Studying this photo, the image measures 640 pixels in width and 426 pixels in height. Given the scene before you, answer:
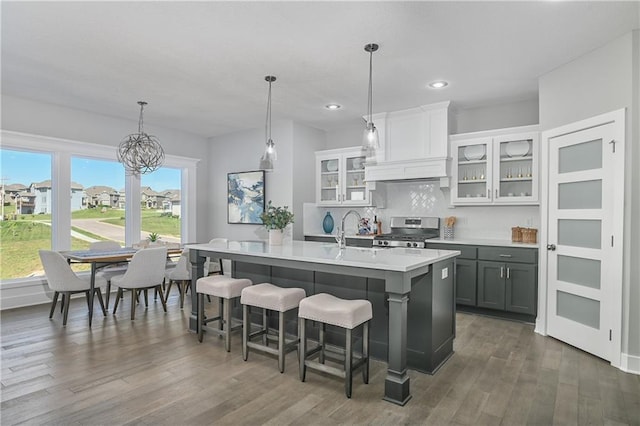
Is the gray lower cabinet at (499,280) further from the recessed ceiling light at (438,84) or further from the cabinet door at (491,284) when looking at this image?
the recessed ceiling light at (438,84)

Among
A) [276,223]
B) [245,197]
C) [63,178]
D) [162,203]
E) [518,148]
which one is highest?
[518,148]

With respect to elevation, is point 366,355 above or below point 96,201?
below

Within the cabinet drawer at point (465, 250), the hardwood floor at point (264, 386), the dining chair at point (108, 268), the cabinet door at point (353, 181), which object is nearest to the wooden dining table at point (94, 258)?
the dining chair at point (108, 268)

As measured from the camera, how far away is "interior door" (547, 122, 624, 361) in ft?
10.6

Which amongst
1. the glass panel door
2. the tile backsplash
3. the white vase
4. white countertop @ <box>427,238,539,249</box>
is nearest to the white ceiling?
the glass panel door

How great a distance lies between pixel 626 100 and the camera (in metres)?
3.14

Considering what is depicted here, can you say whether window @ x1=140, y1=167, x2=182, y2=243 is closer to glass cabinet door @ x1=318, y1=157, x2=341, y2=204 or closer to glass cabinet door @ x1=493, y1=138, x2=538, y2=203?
glass cabinet door @ x1=318, y1=157, x2=341, y2=204

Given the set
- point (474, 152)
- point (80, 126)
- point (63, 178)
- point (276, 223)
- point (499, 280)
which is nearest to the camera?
point (276, 223)

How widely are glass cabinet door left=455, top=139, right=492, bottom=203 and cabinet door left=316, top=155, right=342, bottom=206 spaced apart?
6.29 ft

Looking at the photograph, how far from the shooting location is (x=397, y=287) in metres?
2.59

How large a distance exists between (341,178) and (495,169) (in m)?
2.31

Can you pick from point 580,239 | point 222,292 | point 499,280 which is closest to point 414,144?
point 499,280

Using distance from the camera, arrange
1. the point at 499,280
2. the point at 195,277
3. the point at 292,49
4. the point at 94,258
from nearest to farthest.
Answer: the point at 292,49 → the point at 195,277 → the point at 94,258 → the point at 499,280

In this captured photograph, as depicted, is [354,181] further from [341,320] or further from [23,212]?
[23,212]
